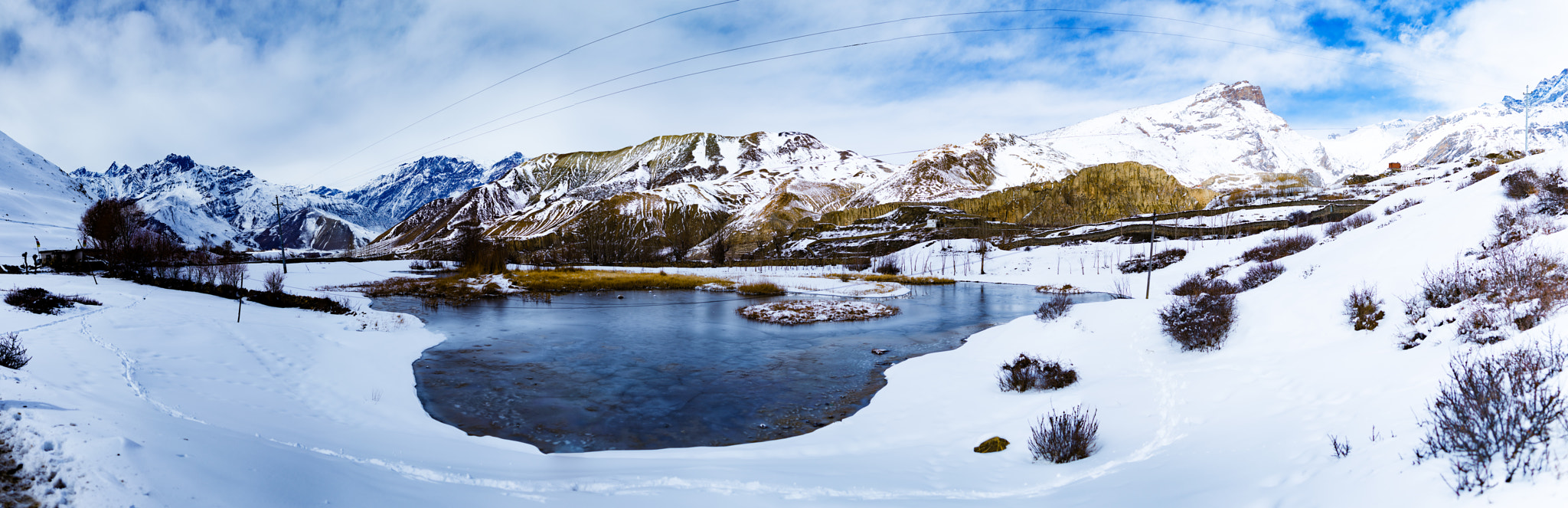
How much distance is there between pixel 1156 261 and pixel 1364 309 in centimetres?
5106

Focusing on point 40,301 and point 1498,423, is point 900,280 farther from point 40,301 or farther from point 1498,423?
point 1498,423

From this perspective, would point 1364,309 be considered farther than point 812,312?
No

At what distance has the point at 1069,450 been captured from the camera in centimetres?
804

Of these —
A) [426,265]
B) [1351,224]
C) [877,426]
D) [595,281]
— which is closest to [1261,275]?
[1351,224]

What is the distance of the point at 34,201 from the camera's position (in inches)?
4663

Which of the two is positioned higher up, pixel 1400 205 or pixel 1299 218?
pixel 1299 218

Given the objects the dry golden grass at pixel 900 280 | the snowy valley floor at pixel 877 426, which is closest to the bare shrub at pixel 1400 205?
the snowy valley floor at pixel 877 426

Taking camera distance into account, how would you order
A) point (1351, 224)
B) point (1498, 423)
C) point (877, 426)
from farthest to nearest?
point (1351, 224), point (877, 426), point (1498, 423)

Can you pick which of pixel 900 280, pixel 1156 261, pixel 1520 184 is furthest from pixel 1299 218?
pixel 1520 184

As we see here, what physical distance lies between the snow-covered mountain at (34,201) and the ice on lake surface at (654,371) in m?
76.3

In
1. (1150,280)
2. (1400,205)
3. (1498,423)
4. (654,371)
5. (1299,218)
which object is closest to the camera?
(1498,423)

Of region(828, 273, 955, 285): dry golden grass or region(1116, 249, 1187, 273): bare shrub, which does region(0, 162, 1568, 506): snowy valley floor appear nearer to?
region(1116, 249, 1187, 273): bare shrub

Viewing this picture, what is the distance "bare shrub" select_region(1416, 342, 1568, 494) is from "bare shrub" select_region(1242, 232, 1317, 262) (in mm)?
33857

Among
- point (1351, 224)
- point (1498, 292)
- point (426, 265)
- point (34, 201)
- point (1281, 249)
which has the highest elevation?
point (34, 201)
